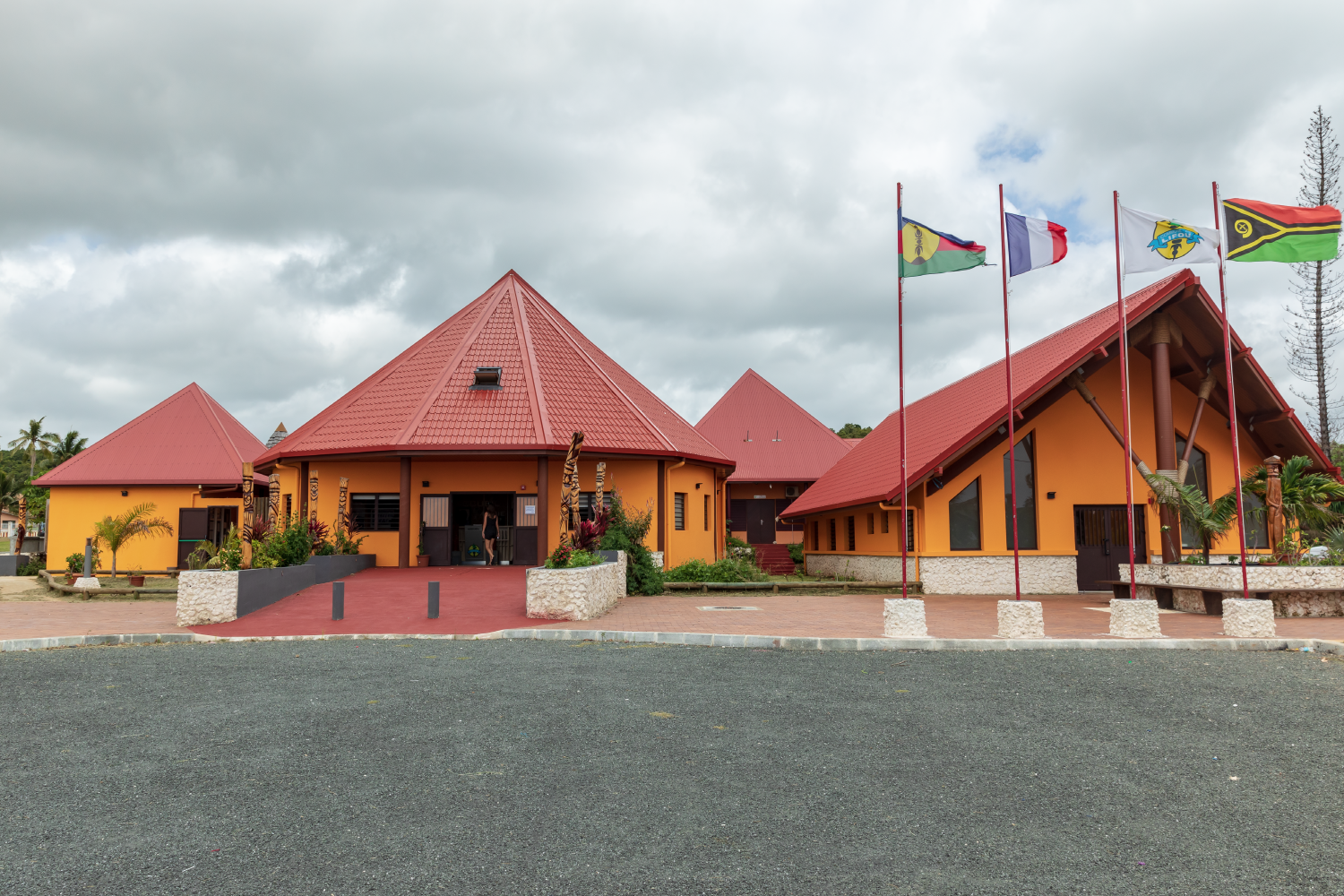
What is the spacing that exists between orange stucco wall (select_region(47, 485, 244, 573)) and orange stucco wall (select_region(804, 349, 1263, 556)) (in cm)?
2564

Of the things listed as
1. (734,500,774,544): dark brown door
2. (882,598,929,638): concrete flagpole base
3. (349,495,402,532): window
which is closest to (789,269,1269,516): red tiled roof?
(734,500,774,544): dark brown door

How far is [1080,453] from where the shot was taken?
21.3 metres

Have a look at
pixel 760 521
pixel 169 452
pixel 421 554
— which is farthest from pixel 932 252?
pixel 169 452

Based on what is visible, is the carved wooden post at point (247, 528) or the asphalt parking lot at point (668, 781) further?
the carved wooden post at point (247, 528)

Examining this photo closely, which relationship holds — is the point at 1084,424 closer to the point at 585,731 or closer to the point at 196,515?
the point at 585,731

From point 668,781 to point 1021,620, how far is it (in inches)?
303

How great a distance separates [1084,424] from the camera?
2144 cm

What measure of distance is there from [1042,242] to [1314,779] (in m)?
9.21

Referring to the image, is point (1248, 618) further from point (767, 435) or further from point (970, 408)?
point (767, 435)

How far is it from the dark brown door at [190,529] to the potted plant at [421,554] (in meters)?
12.9

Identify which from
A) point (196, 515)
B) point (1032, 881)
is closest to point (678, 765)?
point (1032, 881)

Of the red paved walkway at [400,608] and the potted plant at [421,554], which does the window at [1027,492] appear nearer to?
the red paved walkway at [400,608]

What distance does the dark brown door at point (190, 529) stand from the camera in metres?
29.6

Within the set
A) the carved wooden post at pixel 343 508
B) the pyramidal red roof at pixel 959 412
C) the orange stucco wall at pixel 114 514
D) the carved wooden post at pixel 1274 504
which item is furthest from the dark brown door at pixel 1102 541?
the orange stucco wall at pixel 114 514
